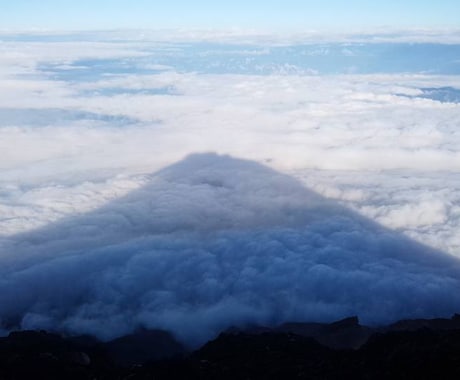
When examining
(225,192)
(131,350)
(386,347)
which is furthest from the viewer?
(225,192)

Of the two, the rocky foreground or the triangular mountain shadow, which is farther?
the triangular mountain shadow

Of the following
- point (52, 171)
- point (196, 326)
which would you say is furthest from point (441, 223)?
point (52, 171)

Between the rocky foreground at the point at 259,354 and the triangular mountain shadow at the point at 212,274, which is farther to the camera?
the triangular mountain shadow at the point at 212,274

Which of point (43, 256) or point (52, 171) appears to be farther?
point (52, 171)

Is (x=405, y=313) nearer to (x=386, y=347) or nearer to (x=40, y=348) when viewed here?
(x=386, y=347)
